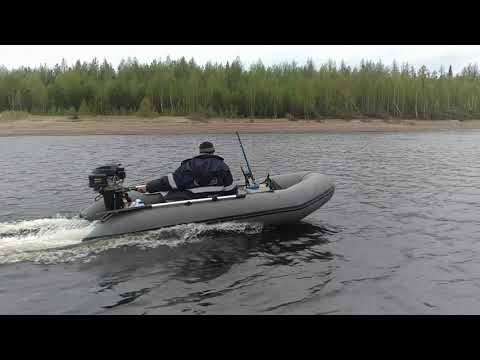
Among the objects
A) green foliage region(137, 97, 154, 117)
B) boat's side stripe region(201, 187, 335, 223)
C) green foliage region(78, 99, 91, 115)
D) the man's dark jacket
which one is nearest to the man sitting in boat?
the man's dark jacket

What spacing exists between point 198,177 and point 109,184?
5.27 feet

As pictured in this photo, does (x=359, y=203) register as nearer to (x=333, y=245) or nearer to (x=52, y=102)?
(x=333, y=245)

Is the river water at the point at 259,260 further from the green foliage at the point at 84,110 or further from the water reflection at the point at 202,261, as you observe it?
the green foliage at the point at 84,110

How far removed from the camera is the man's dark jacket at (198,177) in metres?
8.41

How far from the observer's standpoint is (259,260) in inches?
284

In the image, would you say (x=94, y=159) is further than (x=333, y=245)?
Yes

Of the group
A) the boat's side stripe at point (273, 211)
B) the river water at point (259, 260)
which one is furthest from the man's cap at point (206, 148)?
the river water at point (259, 260)

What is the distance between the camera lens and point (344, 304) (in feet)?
18.7

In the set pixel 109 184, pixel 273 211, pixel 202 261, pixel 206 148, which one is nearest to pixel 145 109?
pixel 206 148

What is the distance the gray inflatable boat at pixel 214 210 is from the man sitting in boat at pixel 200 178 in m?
0.22

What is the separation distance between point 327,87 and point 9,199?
1597 inches

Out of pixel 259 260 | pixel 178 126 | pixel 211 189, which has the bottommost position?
pixel 259 260

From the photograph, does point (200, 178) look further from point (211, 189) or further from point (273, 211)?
point (273, 211)
